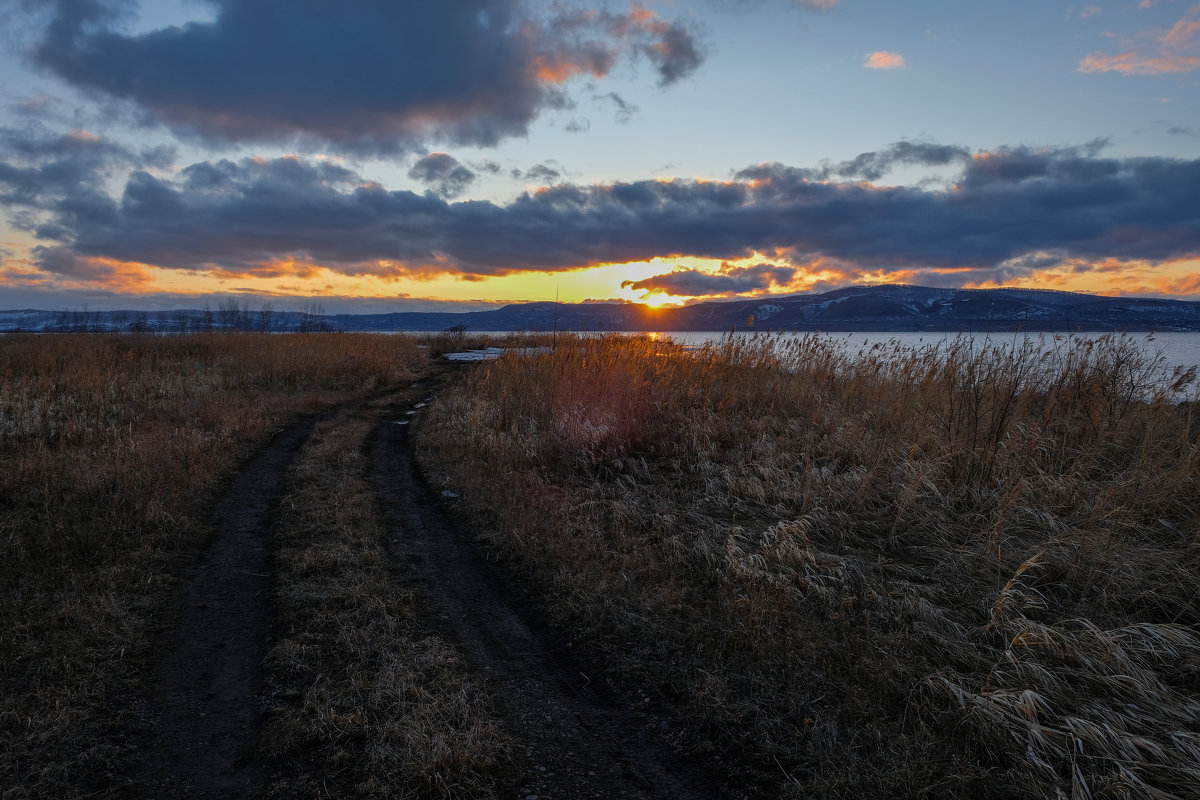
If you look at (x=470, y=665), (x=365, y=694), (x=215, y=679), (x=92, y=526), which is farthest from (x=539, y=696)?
(x=92, y=526)

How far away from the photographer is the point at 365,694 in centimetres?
371

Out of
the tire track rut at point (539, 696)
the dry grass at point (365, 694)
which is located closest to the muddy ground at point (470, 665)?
the tire track rut at point (539, 696)

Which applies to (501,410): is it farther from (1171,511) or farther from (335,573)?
(1171,511)

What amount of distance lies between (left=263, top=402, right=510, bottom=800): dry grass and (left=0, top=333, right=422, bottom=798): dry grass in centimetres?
94

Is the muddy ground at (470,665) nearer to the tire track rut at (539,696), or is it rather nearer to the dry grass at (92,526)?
the tire track rut at (539,696)

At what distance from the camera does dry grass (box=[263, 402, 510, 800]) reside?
9.91 ft

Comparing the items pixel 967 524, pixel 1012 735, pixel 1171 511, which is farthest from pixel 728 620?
pixel 1171 511

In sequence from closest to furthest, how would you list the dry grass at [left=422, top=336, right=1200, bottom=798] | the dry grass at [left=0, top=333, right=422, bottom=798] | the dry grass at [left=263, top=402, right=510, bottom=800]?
the dry grass at [left=263, top=402, right=510, bottom=800] < the dry grass at [left=422, top=336, right=1200, bottom=798] < the dry grass at [left=0, top=333, right=422, bottom=798]

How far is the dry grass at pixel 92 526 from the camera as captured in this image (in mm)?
3348

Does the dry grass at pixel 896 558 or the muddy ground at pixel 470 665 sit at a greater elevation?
the dry grass at pixel 896 558

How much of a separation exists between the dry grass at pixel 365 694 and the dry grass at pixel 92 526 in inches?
37.1

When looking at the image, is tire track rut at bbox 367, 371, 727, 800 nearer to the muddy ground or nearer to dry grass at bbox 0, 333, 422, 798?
the muddy ground

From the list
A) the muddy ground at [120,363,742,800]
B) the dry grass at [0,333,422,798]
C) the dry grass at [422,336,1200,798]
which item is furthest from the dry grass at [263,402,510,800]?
the dry grass at [422,336,1200,798]

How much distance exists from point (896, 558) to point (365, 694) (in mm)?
4918
